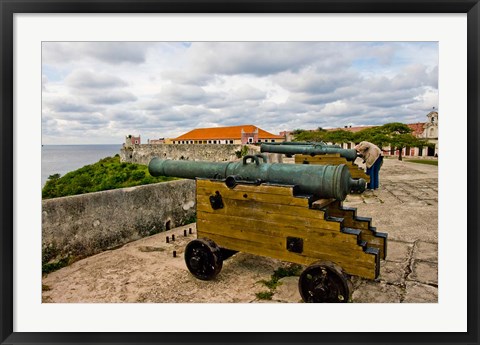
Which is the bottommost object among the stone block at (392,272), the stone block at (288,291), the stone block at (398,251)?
the stone block at (288,291)

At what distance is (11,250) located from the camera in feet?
6.72

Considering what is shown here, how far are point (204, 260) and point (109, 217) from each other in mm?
1763

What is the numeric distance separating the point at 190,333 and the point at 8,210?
4.52 ft

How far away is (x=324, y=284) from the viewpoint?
2668mm

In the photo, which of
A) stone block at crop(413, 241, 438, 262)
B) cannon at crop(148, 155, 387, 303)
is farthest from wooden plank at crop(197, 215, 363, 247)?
stone block at crop(413, 241, 438, 262)

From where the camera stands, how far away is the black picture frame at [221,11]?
1.99 meters

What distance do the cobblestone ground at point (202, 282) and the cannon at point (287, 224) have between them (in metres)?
0.25

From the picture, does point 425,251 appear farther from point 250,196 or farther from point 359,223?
point 250,196

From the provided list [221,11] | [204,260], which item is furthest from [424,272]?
[221,11]

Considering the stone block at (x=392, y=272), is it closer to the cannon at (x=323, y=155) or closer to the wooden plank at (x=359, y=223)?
the wooden plank at (x=359, y=223)

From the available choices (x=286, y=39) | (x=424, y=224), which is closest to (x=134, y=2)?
(x=286, y=39)

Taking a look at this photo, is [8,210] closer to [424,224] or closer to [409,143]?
[424,224]

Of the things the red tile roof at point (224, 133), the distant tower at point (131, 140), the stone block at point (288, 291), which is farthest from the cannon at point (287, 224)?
the red tile roof at point (224, 133)

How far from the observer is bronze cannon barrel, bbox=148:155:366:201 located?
292 cm
